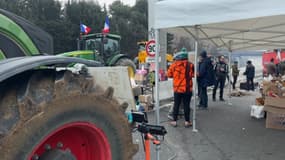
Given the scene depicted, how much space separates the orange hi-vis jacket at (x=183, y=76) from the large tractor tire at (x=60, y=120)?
13.3ft

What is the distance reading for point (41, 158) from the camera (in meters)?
Result: 1.79

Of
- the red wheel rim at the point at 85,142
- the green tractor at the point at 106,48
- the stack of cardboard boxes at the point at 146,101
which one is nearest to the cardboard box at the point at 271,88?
the stack of cardboard boxes at the point at 146,101

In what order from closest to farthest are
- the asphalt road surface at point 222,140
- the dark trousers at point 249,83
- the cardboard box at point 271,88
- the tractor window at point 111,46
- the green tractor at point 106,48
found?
1. the asphalt road surface at point 222,140
2. the cardboard box at point 271,88
3. the dark trousers at point 249,83
4. the green tractor at point 106,48
5. the tractor window at point 111,46

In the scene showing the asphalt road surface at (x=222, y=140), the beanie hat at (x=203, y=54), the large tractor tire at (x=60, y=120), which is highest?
the beanie hat at (x=203, y=54)

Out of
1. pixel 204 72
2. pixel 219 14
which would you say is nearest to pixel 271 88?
pixel 204 72

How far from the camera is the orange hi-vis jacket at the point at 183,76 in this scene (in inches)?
243

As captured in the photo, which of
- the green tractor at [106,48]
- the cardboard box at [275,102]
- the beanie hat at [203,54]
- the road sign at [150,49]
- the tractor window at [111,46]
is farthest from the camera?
the tractor window at [111,46]

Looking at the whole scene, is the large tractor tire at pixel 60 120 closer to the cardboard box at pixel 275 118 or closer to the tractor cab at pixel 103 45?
the cardboard box at pixel 275 118

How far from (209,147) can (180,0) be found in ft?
8.39

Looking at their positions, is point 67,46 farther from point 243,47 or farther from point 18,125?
point 18,125

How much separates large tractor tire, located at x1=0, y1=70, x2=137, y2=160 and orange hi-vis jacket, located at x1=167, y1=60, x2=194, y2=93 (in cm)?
407

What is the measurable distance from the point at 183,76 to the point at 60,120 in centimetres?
464

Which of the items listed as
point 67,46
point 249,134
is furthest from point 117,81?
point 67,46

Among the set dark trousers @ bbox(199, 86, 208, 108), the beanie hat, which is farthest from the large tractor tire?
dark trousers @ bbox(199, 86, 208, 108)
